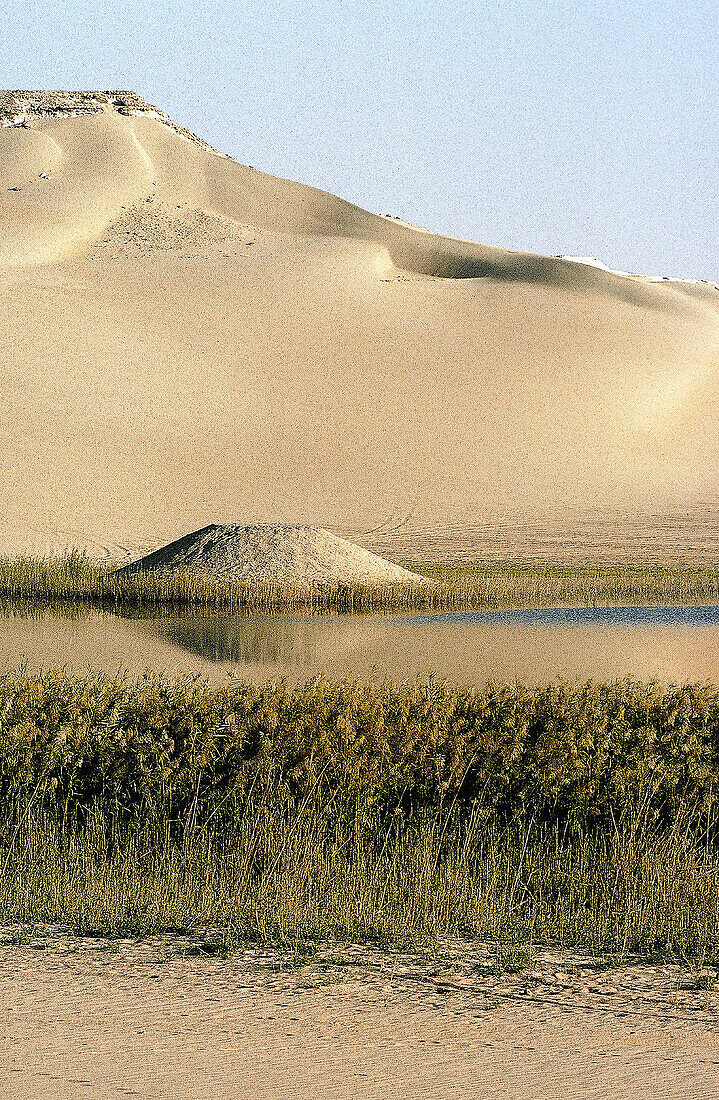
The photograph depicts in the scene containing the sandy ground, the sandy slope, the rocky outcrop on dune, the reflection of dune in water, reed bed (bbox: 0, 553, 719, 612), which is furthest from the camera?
the rocky outcrop on dune

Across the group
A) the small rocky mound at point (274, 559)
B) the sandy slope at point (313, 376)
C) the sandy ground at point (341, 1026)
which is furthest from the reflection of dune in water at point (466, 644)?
the sandy slope at point (313, 376)

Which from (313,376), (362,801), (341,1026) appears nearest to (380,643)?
(362,801)

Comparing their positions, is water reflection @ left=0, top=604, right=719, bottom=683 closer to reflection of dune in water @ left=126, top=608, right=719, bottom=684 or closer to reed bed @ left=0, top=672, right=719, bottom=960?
reflection of dune in water @ left=126, top=608, right=719, bottom=684

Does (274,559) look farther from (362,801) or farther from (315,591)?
(362,801)

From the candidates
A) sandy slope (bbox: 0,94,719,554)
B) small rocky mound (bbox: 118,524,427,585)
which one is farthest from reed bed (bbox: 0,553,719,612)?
sandy slope (bbox: 0,94,719,554)

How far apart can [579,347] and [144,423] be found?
19.5 meters

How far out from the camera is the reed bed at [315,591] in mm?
22766

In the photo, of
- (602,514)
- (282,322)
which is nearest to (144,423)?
(282,322)

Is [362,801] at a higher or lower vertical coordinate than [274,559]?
lower

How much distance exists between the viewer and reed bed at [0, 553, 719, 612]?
74.7 ft

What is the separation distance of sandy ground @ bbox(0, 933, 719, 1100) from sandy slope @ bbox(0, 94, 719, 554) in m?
29.2

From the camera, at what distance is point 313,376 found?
5169cm

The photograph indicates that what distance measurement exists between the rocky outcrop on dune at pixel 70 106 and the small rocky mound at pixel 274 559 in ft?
201

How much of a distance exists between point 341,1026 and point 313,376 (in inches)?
1865
